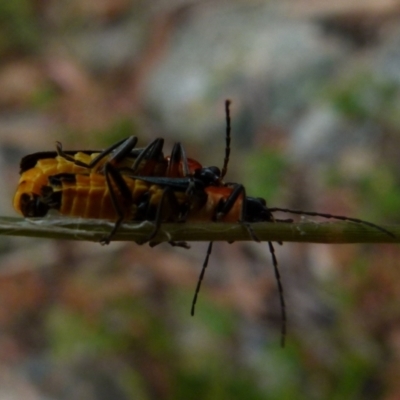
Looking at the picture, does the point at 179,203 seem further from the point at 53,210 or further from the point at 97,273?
the point at 97,273

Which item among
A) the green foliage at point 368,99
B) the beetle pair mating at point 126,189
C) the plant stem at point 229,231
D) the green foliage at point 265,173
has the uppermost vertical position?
the green foliage at point 368,99

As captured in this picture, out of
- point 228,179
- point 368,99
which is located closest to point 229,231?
point 368,99

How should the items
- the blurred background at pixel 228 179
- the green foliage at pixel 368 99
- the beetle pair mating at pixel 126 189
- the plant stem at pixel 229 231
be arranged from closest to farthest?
the plant stem at pixel 229 231 → the beetle pair mating at pixel 126 189 → the blurred background at pixel 228 179 → the green foliage at pixel 368 99

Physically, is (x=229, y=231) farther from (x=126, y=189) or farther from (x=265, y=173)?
(x=265, y=173)

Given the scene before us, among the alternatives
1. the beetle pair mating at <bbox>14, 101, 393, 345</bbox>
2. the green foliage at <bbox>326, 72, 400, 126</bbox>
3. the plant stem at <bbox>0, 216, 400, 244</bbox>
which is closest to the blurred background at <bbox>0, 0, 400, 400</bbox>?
the green foliage at <bbox>326, 72, 400, 126</bbox>

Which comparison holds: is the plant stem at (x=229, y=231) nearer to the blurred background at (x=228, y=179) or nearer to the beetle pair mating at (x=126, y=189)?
the beetle pair mating at (x=126, y=189)

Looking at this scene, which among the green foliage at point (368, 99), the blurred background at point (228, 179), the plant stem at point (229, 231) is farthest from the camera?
the green foliage at point (368, 99)

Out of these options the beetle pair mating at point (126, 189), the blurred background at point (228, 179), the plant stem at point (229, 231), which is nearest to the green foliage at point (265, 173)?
the blurred background at point (228, 179)
